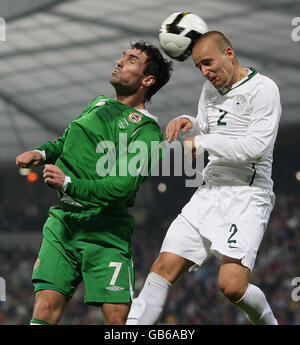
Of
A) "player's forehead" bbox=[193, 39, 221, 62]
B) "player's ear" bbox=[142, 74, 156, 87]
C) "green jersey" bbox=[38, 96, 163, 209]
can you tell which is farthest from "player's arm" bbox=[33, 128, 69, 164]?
"player's forehead" bbox=[193, 39, 221, 62]

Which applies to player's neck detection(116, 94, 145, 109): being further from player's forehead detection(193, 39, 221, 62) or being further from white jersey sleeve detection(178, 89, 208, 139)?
player's forehead detection(193, 39, 221, 62)

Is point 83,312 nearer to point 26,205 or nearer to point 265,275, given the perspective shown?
point 265,275

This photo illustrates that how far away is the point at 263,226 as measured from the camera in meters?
3.99

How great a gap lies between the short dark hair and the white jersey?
0.38 metres

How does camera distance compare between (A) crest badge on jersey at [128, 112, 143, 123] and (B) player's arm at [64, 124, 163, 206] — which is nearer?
(B) player's arm at [64, 124, 163, 206]

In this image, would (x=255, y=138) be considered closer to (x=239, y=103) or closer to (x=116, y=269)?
A: (x=239, y=103)

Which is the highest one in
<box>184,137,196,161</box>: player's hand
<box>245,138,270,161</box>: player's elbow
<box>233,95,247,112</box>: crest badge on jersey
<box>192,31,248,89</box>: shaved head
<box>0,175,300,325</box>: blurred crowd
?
<box>192,31,248,89</box>: shaved head

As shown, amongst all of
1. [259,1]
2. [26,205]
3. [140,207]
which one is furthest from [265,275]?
[26,205]

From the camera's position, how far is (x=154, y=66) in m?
4.39

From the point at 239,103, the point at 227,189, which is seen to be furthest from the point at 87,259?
the point at 239,103

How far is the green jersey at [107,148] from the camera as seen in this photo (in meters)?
3.89

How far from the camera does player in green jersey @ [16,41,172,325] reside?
391cm

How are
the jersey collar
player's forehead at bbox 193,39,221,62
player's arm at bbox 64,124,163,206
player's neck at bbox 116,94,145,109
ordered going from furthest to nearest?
player's neck at bbox 116,94,145,109 → the jersey collar → player's forehead at bbox 193,39,221,62 → player's arm at bbox 64,124,163,206

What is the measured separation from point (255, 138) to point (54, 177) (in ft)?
3.72
